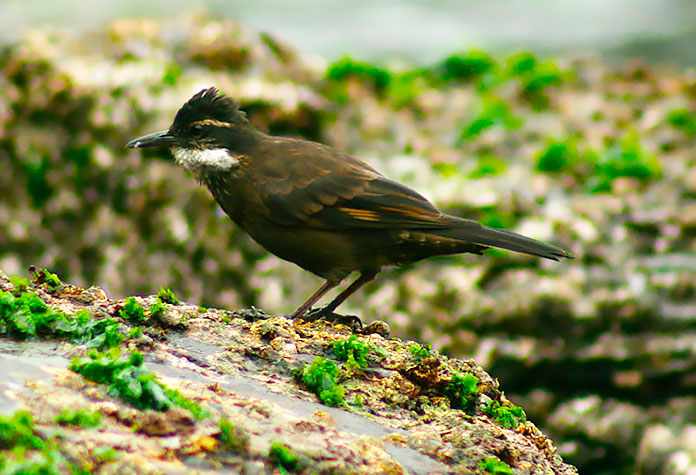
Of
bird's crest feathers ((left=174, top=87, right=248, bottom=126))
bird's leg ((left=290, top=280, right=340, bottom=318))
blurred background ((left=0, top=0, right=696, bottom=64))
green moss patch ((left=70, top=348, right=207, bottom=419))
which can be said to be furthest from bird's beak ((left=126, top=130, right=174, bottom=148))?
blurred background ((left=0, top=0, right=696, bottom=64))

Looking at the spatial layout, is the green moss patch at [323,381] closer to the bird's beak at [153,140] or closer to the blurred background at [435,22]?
the bird's beak at [153,140]

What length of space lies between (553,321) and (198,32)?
186 inches

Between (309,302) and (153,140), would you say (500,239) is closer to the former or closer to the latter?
(309,302)

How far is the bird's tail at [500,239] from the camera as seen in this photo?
441cm

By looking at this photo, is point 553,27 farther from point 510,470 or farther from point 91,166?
point 510,470

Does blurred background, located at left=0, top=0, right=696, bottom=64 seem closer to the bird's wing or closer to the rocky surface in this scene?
the bird's wing

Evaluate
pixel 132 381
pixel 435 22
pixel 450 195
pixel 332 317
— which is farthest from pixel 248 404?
pixel 435 22

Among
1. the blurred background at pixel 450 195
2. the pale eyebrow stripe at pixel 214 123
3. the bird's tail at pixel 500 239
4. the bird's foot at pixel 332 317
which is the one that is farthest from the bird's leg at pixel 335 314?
the blurred background at pixel 450 195

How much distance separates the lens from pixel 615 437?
21.3ft

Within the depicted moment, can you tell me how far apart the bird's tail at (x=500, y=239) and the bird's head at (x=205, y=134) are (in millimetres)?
1332

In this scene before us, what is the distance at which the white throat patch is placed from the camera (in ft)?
16.2

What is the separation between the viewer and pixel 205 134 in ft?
16.6

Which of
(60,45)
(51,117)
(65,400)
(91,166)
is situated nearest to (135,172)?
(91,166)

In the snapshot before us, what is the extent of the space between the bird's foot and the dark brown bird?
0.08 m
